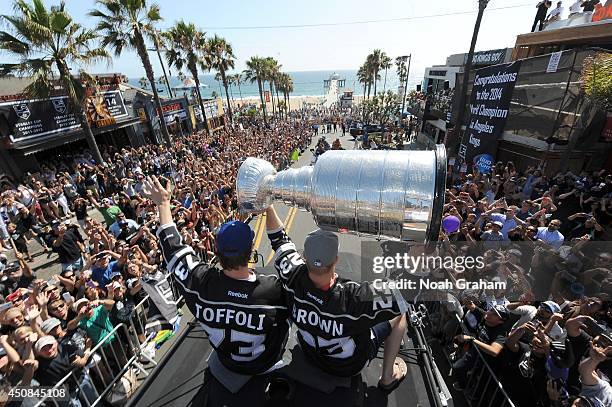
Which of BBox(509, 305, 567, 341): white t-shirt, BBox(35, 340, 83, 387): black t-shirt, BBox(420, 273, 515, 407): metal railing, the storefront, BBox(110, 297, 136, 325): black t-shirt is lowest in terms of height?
BBox(420, 273, 515, 407): metal railing

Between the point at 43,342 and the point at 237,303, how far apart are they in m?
3.33

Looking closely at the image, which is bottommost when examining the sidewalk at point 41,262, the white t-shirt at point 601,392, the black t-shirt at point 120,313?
the sidewalk at point 41,262

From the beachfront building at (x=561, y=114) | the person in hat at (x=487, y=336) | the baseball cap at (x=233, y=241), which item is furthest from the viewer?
the beachfront building at (x=561, y=114)

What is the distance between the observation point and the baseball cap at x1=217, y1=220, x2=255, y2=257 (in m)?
2.05

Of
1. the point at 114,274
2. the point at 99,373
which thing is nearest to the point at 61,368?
the point at 99,373

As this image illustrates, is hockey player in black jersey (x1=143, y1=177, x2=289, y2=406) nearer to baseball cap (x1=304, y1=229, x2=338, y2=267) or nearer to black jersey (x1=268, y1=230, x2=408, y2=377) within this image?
black jersey (x1=268, y1=230, x2=408, y2=377)

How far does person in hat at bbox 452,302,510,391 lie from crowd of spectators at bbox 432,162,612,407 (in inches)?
0.5

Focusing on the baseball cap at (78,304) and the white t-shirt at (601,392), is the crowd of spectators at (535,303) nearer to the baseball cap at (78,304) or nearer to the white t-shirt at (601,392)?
the white t-shirt at (601,392)

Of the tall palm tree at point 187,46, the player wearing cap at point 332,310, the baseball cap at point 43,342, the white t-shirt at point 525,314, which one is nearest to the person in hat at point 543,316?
the white t-shirt at point 525,314

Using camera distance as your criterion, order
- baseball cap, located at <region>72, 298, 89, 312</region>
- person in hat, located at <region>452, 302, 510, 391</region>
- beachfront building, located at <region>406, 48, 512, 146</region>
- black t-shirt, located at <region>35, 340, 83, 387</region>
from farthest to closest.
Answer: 1. beachfront building, located at <region>406, 48, 512, 146</region>
2. baseball cap, located at <region>72, 298, 89, 312</region>
3. person in hat, located at <region>452, 302, 510, 391</region>
4. black t-shirt, located at <region>35, 340, 83, 387</region>

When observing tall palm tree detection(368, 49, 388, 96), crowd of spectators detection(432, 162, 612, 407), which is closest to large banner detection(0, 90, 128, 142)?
crowd of spectators detection(432, 162, 612, 407)

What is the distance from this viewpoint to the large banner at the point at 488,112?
12367mm

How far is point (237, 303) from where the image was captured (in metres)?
2.10

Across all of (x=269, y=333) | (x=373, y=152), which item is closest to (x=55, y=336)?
(x=269, y=333)
